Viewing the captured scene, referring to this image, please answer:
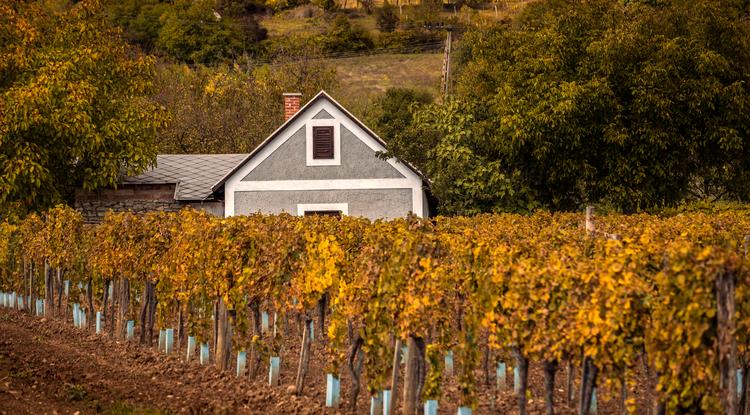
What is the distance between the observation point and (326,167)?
29.8 meters

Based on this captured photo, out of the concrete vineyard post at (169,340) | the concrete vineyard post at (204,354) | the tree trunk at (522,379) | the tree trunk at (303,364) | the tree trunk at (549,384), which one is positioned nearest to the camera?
the tree trunk at (549,384)

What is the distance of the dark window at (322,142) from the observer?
2972 centimetres

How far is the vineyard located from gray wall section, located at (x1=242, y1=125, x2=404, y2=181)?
39.6 ft

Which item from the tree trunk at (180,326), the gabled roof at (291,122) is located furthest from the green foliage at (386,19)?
the tree trunk at (180,326)

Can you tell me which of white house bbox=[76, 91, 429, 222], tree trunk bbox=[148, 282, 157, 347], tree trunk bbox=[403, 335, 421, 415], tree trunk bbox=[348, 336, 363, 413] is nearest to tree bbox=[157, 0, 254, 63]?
white house bbox=[76, 91, 429, 222]

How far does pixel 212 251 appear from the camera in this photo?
1343 cm

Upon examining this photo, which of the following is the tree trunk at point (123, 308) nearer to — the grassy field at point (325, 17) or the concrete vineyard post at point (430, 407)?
the concrete vineyard post at point (430, 407)

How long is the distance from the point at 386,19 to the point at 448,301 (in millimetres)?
91422

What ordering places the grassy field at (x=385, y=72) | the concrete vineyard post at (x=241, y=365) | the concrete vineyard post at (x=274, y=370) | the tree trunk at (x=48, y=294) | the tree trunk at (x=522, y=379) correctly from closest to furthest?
the tree trunk at (x=522, y=379), the concrete vineyard post at (x=274, y=370), the concrete vineyard post at (x=241, y=365), the tree trunk at (x=48, y=294), the grassy field at (x=385, y=72)

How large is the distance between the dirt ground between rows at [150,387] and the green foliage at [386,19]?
277 ft

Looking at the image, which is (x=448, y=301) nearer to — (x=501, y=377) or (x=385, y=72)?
(x=501, y=377)

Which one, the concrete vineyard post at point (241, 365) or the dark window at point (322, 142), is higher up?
the dark window at point (322, 142)

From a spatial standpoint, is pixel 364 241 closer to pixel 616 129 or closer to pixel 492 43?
pixel 616 129

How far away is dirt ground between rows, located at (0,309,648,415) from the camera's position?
10.7m
